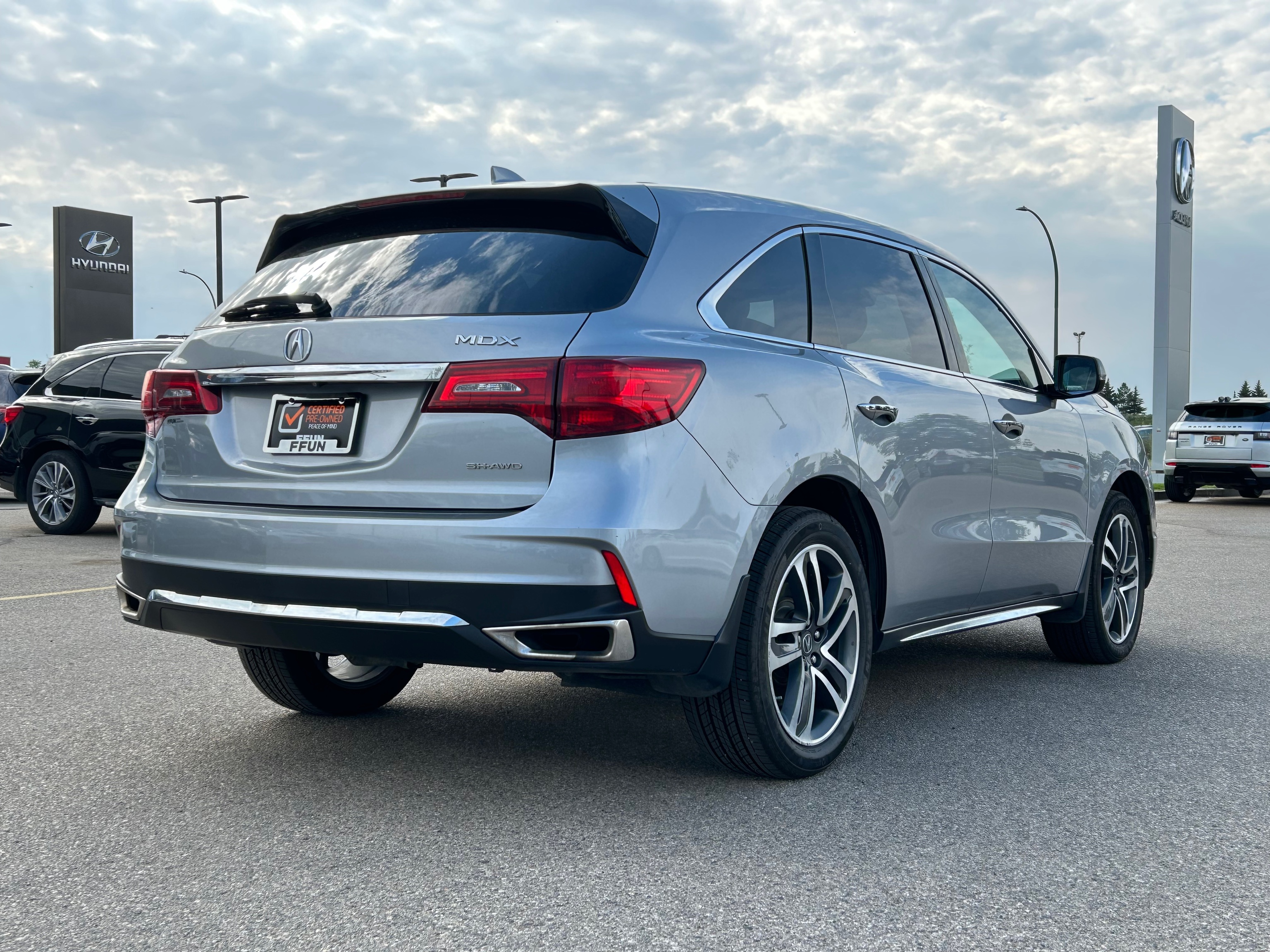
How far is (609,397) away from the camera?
11.2 feet

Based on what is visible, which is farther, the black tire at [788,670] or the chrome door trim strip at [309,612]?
the black tire at [788,670]

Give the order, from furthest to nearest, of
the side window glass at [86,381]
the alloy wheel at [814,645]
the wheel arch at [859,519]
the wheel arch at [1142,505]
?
the side window glass at [86,381] → the wheel arch at [1142,505] → the wheel arch at [859,519] → the alloy wheel at [814,645]

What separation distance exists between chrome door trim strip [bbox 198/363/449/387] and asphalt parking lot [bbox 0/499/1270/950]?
1198 millimetres

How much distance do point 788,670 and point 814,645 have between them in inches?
4.5

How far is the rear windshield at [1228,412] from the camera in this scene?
854 inches

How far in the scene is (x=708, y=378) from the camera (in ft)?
11.8

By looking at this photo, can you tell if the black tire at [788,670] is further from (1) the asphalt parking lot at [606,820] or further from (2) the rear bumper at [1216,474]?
(2) the rear bumper at [1216,474]

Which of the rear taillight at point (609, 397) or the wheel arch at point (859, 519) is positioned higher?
the rear taillight at point (609, 397)

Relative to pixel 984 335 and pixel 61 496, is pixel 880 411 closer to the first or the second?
pixel 984 335

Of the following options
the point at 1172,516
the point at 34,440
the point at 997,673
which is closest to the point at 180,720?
the point at 997,673

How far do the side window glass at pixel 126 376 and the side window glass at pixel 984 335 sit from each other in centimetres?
959

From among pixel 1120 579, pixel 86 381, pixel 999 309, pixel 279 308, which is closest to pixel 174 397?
pixel 279 308

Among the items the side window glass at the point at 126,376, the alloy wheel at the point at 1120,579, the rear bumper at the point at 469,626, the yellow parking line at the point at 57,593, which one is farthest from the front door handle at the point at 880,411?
the side window glass at the point at 126,376

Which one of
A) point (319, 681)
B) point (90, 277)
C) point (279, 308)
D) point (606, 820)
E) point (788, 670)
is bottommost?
point (606, 820)
